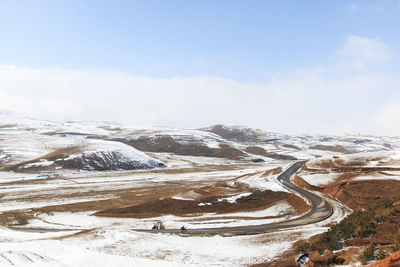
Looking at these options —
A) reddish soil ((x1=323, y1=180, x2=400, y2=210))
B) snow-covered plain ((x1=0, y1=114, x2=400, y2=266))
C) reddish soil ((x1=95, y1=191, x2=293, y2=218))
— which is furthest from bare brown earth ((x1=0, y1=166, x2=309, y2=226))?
reddish soil ((x1=323, y1=180, x2=400, y2=210))

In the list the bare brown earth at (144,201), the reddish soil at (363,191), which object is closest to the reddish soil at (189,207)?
the bare brown earth at (144,201)

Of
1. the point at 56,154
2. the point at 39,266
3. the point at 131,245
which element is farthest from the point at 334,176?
the point at 56,154

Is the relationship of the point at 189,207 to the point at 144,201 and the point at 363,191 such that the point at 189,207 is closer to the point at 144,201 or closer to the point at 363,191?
the point at 144,201

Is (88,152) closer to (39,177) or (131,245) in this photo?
(39,177)

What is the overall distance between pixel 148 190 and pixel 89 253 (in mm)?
55719

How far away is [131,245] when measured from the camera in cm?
3238

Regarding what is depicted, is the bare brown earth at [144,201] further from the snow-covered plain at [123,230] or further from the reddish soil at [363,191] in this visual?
the reddish soil at [363,191]

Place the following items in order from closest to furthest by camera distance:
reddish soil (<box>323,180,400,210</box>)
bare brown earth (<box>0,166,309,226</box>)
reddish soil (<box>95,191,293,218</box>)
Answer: reddish soil (<box>323,180,400,210</box>) < reddish soil (<box>95,191,293,218</box>) < bare brown earth (<box>0,166,309,226</box>)

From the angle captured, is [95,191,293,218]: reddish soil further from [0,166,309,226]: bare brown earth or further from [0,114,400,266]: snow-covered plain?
[0,114,400,266]: snow-covered plain

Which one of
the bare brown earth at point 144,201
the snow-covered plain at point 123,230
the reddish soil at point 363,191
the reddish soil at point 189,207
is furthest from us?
the bare brown earth at point 144,201

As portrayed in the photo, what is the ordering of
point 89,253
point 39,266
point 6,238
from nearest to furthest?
point 39,266 < point 89,253 < point 6,238

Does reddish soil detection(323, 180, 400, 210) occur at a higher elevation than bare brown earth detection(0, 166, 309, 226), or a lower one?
higher

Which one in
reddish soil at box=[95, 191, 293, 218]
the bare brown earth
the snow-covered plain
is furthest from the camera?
the bare brown earth

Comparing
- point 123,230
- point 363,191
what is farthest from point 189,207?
point 363,191
